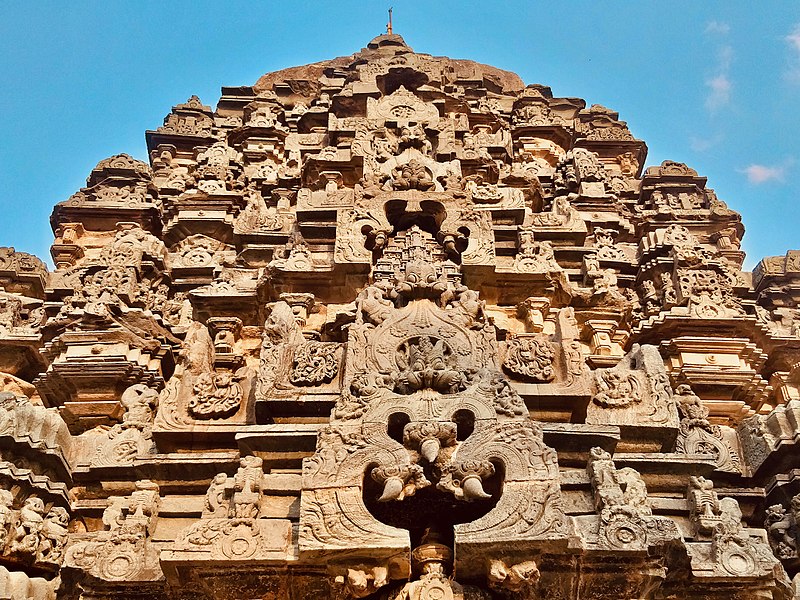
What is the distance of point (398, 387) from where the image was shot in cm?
621

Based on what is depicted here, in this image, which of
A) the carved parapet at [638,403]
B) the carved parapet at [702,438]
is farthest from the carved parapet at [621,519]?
the carved parapet at [702,438]

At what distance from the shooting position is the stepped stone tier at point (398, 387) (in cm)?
532

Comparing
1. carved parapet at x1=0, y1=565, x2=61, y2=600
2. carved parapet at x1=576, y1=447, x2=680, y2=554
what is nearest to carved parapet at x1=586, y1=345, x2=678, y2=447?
carved parapet at x1=576, y1=447, x2=680, y2=554

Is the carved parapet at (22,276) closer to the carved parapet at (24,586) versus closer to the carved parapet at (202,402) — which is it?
the carved parapet at (202,402)

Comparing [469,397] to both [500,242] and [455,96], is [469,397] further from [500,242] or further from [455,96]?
[455,96]

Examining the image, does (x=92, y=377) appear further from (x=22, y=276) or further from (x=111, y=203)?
(x=111, y=203)

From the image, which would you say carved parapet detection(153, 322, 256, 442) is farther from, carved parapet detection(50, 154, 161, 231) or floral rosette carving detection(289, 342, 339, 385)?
carved parapet detection(50, 154, 161, 231)

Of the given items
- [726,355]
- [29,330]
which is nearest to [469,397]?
[726,355]

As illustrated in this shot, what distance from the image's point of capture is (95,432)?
8.00 metres

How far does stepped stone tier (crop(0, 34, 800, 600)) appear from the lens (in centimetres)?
532

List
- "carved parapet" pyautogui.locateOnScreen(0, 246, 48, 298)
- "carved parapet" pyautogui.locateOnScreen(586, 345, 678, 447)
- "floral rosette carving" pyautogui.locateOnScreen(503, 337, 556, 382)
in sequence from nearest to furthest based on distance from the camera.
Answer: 1. "carved parapet" pyautogui.locateOnScreen(586, 345, 678, 447)
2. "floral rosette carving" pyautogui.locateOnScreen(503, 337, 556, 382)
3. "carved parapet" pyautogui.locateOnScreen(0, 246, 48, 298)

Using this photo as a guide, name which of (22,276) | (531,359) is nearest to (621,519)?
(531,359)

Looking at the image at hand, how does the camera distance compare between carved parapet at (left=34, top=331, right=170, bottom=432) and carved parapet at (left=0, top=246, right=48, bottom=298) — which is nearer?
carved parapet at (left=34, top=331, right=170, bottom=432)

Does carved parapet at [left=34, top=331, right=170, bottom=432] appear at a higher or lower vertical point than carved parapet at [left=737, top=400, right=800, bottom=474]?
higher
